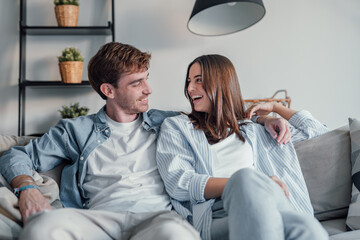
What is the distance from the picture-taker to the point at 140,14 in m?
2.76

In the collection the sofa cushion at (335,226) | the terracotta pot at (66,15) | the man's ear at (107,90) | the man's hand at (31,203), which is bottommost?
the sofa cushion at (335,226)

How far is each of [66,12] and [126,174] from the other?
1467 mm

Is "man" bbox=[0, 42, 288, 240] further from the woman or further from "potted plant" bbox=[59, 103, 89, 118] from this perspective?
"potted plant" bbox=[59, 103, 89, 118]

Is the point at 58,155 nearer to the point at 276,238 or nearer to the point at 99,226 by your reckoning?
the point at 99,226

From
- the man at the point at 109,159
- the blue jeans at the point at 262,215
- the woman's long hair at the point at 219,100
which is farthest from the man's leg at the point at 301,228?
the woman's long hair at the point at 219,100

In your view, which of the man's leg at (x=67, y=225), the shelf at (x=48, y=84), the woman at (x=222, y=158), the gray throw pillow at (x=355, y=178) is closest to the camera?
the man's leg at (x=67, y=225)

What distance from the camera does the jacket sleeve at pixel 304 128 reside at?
5.34 feet

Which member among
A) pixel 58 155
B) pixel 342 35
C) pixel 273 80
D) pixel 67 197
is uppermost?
pixel 342 35

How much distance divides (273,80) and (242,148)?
1.43 meters

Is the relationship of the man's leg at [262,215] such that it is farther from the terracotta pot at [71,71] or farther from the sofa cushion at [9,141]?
the terracotta pot at [71,71]

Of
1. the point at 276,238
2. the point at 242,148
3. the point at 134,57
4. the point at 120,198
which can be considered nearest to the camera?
the point at 276,238

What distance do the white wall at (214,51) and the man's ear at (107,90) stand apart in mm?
1096

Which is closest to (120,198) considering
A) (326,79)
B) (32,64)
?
(32,64)

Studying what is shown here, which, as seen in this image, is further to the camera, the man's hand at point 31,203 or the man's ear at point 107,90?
the man's ear at point 107,90
